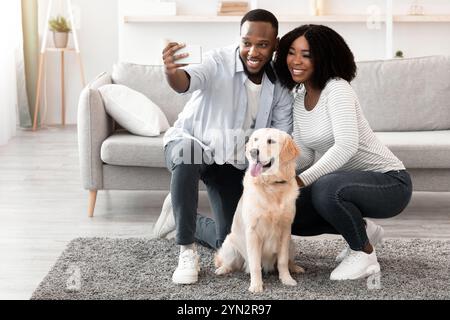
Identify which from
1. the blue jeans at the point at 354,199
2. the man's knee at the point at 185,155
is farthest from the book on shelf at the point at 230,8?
the blue jeans at the point at 354,199

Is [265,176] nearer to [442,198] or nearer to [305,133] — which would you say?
[305,133]

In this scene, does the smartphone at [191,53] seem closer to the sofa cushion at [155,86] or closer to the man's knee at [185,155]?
the man's knee at [185,155]

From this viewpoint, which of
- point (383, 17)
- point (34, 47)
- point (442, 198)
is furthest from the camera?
point (34, 47)

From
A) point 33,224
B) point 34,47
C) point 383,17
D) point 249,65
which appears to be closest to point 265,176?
point 249,65

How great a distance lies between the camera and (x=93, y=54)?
265 inches

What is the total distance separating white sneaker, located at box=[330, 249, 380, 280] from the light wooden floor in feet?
2.25

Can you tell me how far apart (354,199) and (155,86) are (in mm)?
1750

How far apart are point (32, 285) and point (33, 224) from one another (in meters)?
0.90

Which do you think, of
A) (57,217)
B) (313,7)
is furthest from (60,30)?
(57,217)

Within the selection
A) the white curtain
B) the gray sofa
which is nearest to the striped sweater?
the gray sofa

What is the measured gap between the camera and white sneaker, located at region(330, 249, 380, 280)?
267 centimetres

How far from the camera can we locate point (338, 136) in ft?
8.52

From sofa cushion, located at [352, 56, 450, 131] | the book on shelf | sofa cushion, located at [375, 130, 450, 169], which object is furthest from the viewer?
the book on shelf

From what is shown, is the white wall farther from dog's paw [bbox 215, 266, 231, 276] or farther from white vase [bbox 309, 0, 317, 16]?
dog's paw [bbox 215, 266, 231, 276]
